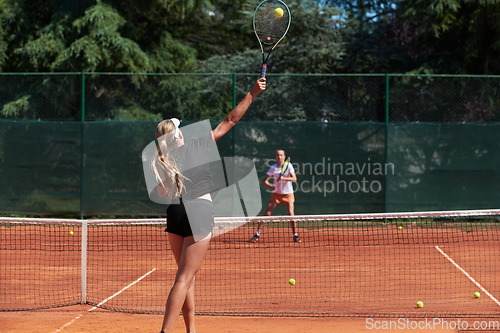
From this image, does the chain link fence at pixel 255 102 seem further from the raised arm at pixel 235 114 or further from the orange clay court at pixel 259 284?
the raised arm at pixel 235 114

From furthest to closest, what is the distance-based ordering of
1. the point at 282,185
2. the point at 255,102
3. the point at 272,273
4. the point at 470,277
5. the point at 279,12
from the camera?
the point at 255,102
the point at 282,185
the point at 272,273
the point at 470,277
the point at 279,12

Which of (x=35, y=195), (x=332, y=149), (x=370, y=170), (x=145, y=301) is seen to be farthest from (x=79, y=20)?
(x=145, y=301)

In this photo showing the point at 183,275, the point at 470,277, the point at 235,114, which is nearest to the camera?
the point at 235,114

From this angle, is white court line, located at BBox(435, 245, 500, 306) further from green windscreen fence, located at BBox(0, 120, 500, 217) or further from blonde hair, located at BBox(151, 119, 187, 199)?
blonde hair, located at BBox(151, 119, 187, 199)

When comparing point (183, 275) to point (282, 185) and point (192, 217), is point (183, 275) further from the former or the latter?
point (282, 185)

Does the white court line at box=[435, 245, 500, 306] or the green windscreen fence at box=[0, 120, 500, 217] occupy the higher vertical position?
the green windscreen fence at box=[0, 120, 500, 217]

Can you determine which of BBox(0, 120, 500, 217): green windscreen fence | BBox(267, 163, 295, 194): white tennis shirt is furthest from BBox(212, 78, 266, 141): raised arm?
BBox(0, 120, 500, 217): green windscreen fence

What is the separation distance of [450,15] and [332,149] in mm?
4289

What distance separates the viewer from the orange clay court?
4.56 metres

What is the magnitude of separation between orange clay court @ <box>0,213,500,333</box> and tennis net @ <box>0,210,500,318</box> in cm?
1

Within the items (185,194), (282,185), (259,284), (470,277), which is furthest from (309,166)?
(185,194)

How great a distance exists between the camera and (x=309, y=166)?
986 centimetres

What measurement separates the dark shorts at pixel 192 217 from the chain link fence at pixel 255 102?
7850 mm

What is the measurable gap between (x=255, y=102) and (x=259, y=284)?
20.2ft
